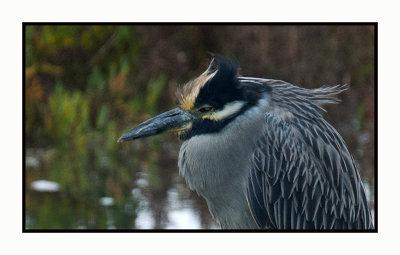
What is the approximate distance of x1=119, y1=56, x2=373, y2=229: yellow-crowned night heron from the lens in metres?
3.40

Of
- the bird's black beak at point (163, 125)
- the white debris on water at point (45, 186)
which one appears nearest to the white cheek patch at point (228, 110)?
the bird's black beak at point (163, 125)

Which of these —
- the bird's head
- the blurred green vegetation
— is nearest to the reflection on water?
the blurred green vegetation

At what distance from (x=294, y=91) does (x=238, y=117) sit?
1.17 ft

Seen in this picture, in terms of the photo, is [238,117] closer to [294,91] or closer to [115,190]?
[294,91]

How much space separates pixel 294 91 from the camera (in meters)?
3.58

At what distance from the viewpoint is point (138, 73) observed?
7.24 meters

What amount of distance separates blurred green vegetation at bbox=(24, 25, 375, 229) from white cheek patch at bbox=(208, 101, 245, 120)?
320 cm

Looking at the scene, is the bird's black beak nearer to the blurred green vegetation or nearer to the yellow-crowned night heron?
the yellow-crowned night heron

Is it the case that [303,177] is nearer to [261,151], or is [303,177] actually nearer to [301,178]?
[301,178]

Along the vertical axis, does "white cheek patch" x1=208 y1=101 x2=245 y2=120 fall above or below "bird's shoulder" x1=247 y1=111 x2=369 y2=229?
above

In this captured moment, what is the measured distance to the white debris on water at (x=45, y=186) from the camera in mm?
6102

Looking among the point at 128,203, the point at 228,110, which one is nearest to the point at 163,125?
the point at 228,110

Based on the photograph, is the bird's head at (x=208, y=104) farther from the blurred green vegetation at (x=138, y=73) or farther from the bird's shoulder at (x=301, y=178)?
the blurred green vegetation at (x=138, y=73)

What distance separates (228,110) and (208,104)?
0.10 m
